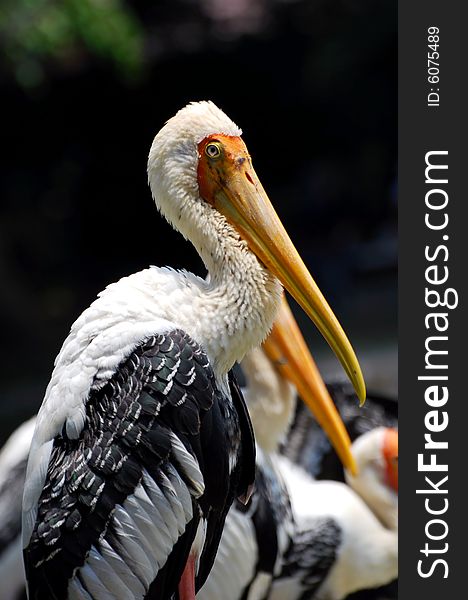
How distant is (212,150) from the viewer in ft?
10.1

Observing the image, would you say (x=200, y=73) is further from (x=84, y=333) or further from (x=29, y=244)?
(x=84, y=333)

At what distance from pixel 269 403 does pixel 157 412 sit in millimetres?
1622

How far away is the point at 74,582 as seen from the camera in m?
2.77

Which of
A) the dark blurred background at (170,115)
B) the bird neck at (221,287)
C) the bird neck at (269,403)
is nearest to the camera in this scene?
the bird neck at (221,287)

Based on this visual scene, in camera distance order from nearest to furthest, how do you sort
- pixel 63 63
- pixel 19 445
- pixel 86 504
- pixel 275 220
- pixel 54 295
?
pixel 86 504
pixel 275 220
pixel 19 445
pixel 63 63
pixel 54 295

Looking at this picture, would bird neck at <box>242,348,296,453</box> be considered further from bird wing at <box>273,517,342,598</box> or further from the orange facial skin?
the orange facial skin

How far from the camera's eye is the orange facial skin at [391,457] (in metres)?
4.87

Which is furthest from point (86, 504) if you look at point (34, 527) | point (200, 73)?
point (200, 73)

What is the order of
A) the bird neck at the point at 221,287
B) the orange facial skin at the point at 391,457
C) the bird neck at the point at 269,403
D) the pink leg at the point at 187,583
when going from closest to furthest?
the bird neck at the point at 221,287, the pink leg at the point at 187,583, the bird neck at the point at 269,403, the orange facial skin at the point at 391,457

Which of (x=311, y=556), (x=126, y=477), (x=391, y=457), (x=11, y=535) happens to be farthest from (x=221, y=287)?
(x=391, y=457)

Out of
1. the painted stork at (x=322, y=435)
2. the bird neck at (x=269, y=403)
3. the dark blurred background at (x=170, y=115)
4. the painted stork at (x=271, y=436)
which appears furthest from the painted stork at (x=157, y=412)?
the dark blurred background at (x=170, y=115)

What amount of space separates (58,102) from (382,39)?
10.0 ft

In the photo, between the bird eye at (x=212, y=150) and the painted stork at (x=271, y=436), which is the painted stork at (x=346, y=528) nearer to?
the painted stork at (x=271, y=436)

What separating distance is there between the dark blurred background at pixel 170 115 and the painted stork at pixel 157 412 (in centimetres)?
671
